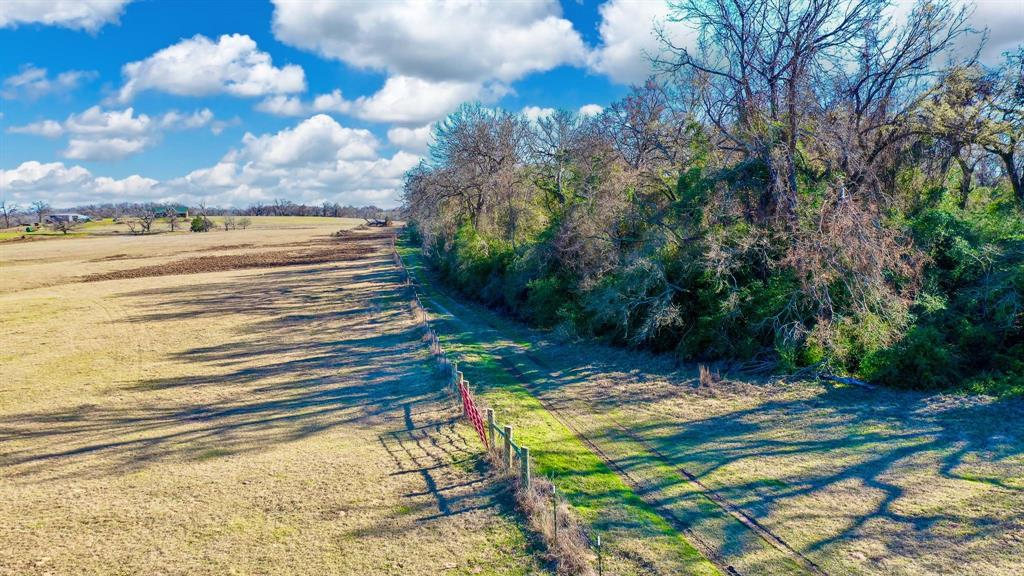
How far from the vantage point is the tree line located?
13852mm

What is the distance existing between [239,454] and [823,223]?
14.7 meters

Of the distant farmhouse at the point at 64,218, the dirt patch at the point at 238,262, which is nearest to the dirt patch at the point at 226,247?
the dirt patch at the point at 238,262

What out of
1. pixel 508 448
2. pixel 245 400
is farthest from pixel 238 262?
pixel 508 448

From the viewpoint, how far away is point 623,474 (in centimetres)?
1045

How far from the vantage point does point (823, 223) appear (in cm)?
1476

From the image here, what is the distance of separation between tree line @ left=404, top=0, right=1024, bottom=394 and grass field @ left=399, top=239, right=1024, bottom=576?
1.44 m

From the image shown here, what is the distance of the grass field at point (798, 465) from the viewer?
7738 millimetres

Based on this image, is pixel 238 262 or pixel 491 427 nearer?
pixel 491 427

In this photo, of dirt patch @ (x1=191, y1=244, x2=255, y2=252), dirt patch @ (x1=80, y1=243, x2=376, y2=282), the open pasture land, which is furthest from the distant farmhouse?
the open pasture land

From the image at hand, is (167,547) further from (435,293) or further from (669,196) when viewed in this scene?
(435,293)

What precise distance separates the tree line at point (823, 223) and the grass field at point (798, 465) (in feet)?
4.72

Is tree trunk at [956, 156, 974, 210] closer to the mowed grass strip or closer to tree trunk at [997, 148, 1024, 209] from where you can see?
tree trunk at [997, 148, 1024, 209]

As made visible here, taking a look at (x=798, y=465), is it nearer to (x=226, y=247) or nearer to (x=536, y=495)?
(x=536, y=495)

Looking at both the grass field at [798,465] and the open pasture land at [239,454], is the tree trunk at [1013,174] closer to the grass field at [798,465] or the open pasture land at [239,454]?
the grass field at [798,465]
